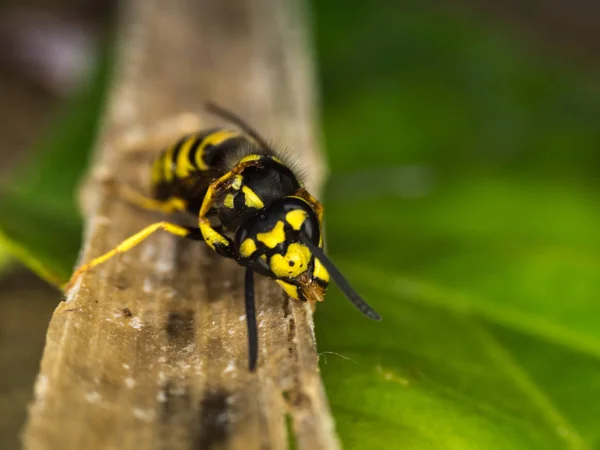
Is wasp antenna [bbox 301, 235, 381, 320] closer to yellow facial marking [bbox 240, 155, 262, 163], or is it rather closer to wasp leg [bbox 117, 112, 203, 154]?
yellow facial marking [bbox 240, 155, 262, 163]

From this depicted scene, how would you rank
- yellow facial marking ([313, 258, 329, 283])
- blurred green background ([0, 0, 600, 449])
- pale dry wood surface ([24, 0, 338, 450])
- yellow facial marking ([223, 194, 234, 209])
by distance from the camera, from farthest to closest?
yellow facial marking ([223, 194, 234, 209]) → yellow facial marking ([313, 258, 329, 283]) → blurred green background ([0, 0, 600, 449]) → pale dry wood surface ([24, 0, 338, 450])

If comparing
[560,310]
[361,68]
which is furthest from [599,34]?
[560,310]

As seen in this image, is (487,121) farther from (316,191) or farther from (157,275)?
(157,275)

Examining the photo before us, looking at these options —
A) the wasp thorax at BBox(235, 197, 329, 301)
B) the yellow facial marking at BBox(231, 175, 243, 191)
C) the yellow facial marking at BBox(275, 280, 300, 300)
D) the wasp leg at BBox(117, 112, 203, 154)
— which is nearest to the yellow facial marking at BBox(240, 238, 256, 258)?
the wasp thorax at BBox(235, 197, 329, 301)

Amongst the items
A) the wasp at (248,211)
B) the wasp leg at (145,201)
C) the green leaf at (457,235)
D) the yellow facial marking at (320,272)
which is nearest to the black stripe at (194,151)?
the wasp at (248,211)

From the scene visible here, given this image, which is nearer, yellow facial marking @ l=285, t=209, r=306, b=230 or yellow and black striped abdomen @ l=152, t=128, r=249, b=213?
yellow facial marking @ l=285, t=209, r=306, b=230

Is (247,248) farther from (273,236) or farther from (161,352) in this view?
(161,352)

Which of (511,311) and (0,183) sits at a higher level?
(0,183)

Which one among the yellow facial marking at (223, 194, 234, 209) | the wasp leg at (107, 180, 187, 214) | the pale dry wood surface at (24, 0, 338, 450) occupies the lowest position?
the pale dry wood surface at (24, 0, 338, 450)
